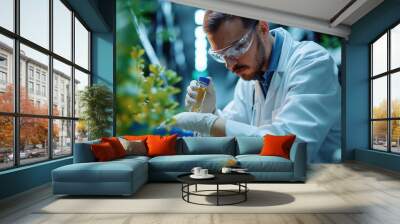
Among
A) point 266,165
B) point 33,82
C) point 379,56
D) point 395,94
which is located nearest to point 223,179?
point 266,165

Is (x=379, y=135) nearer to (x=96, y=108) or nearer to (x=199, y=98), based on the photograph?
(x=199, y=98)

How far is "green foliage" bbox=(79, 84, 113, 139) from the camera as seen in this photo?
7699mm

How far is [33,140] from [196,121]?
3.47 meters

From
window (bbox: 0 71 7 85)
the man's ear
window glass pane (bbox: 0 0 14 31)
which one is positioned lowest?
window (bbox: 0 71 7 85)

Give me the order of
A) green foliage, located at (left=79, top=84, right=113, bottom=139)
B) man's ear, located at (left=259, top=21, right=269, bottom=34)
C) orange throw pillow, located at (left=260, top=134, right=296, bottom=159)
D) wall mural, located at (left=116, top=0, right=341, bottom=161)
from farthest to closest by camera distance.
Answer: man's ear, located at (left=259, top=21, right=269, bottom=34) → wall mural, located at (left=116, top=0, right=341, bottom=161) → green foliage, located at (left=79, top=84, right=113, bottom=139) → orange throw pillow, located at (left=260, top=134, right=296, bottom=159)

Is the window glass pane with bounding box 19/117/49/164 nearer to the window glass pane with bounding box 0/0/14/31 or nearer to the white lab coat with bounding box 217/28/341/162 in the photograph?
the window glass pane with bounding box 0/0/14/31

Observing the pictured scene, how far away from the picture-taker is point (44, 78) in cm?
609

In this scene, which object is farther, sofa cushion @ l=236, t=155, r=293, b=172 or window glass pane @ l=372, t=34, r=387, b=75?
window glass pane @ l=372, t=34, r=387, b=75

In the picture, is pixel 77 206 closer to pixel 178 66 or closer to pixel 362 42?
pixel 178 66

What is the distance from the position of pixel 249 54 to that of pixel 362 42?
2.79 metres

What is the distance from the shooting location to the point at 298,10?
25.8 feet

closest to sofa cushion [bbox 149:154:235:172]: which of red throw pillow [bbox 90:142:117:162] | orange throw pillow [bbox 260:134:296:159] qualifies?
red throw pillow [bbox 90:142:117:162]

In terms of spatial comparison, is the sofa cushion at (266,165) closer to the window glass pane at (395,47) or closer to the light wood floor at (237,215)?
the light wood floor at (237,215)

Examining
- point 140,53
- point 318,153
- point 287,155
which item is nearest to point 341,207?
point 287,155
